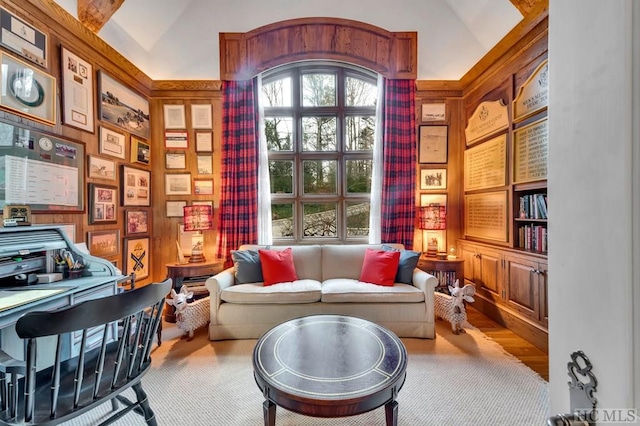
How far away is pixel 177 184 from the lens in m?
3.46

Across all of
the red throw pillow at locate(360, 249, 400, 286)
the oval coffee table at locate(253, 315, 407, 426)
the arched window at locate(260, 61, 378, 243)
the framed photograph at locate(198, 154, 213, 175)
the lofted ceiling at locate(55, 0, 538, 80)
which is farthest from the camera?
the arched window at locate(260, 61, 378, 243)

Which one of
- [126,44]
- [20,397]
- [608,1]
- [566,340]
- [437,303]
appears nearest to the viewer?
[608,1]

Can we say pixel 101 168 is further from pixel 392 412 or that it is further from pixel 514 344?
pixel 514 344

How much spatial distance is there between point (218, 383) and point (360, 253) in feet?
6.17

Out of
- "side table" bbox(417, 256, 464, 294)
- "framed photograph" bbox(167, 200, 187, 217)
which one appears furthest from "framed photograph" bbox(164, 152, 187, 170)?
"side table" bbox(417, 256, 464, 294)

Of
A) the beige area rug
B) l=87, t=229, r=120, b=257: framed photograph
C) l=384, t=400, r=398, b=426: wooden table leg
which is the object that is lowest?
the beige area rug

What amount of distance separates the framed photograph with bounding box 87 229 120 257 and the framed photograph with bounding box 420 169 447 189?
3.76 meters

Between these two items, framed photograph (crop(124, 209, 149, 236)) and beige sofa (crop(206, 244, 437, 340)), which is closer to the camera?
beige sofa (crop(206, 244, 437, 340))

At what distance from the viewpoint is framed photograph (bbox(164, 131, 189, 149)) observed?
3.45m

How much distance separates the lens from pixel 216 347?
2.37 metres

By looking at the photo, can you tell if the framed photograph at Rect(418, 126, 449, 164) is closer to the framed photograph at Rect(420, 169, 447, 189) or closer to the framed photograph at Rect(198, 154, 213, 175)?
the framed photograph at Rect(420, 169, 447, 189)

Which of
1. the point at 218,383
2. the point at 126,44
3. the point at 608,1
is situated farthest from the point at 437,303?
the point at 126,44

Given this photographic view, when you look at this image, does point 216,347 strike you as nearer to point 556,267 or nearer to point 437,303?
point 437,303

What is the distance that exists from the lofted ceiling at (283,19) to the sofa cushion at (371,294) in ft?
9.32
